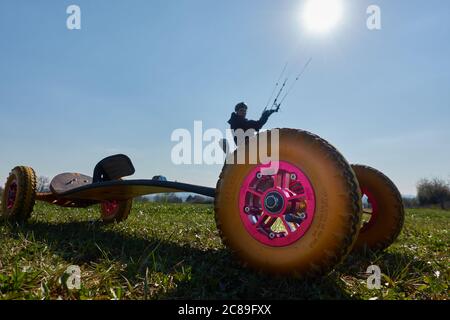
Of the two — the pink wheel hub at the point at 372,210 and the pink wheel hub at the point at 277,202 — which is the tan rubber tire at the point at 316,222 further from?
the pink wheel hub at the point at 372,210

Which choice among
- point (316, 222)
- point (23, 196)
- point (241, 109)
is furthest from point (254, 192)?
point (23, 196)

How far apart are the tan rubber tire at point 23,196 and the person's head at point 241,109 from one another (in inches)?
130

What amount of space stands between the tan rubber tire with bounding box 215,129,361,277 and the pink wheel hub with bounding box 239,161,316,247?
0.13ft

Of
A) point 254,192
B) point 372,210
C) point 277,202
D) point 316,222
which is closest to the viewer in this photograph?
point 316,222

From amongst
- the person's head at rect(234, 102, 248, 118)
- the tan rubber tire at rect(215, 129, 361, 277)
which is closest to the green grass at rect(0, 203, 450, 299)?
the tan rubber tire at rect(215, 129, 361, 277)

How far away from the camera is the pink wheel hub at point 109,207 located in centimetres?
547

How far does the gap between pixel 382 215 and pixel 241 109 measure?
8.40ft

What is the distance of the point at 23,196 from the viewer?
4.66 metres

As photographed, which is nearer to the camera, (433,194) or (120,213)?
(120,213)

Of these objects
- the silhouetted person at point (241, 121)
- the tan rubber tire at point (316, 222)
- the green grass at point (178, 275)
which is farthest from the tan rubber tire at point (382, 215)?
the silhouetted person at point (241, 121)

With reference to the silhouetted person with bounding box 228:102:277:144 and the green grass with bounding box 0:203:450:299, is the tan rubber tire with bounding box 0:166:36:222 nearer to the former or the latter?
the green grass with bounding box 0:203:450:299

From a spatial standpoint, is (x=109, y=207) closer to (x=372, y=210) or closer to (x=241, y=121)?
(x=241, y=121)
